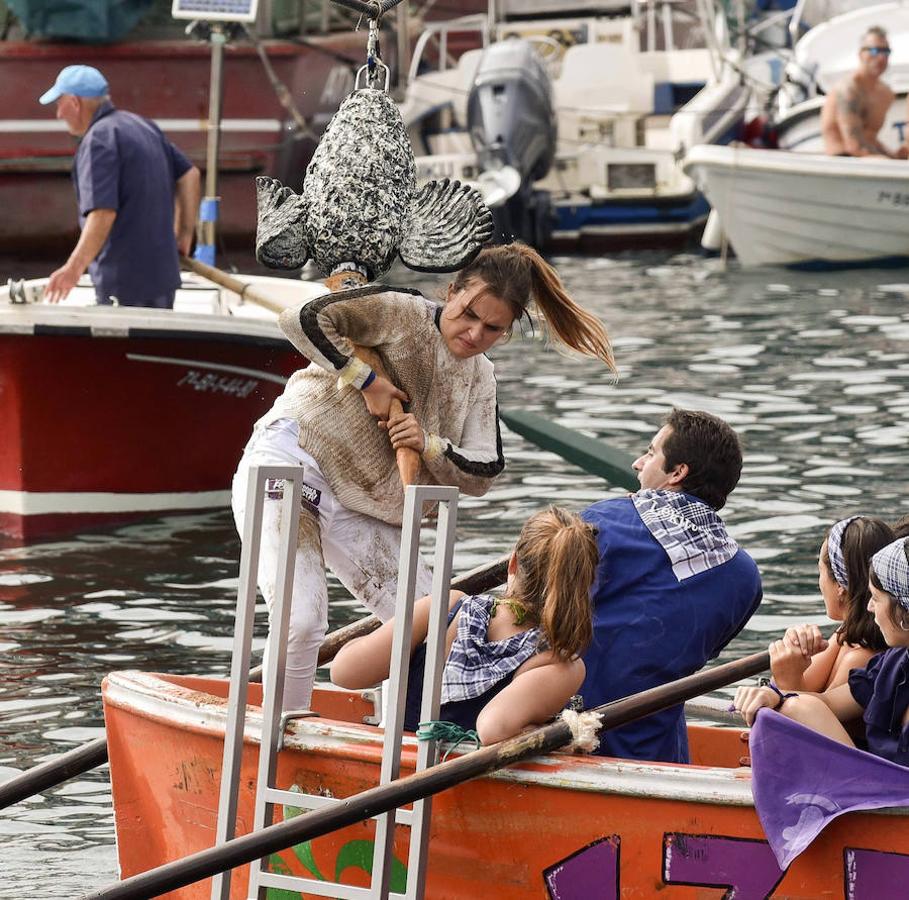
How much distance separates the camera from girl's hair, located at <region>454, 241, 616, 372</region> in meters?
4.54

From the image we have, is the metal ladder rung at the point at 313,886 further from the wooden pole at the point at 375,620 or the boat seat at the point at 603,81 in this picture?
the boat seat at the point at 603,81

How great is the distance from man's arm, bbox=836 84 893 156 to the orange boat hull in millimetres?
12997

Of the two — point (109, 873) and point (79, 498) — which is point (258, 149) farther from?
point (109, 873)

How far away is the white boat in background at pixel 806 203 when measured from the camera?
16578 mm

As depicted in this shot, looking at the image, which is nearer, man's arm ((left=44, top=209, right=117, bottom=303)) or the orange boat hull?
the orange boat hull

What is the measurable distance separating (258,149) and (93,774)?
12.9 metres

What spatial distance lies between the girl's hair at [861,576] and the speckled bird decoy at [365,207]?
117 cm

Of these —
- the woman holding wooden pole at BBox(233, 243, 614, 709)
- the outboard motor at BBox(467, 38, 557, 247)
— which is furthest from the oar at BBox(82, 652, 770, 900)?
the outboard motor at BBox(467, 38, 557, 247)

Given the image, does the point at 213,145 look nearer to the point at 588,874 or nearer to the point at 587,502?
the point at 587,502

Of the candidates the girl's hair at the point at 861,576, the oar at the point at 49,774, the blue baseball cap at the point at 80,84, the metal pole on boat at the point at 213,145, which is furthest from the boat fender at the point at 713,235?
the girl's hair at the point at 861,576

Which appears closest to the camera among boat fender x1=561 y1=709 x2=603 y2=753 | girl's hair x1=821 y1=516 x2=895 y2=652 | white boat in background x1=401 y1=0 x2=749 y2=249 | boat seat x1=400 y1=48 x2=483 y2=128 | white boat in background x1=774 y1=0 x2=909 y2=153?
boat fender x1=561 y1=709 x2=603 y2=753

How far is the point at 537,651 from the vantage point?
13.4 ft

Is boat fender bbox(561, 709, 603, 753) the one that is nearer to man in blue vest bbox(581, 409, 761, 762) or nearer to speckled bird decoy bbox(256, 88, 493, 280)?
man in blue vest bbox(581, 409, 761, 762)

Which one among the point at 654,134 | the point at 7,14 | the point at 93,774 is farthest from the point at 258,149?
the point at 93,774
